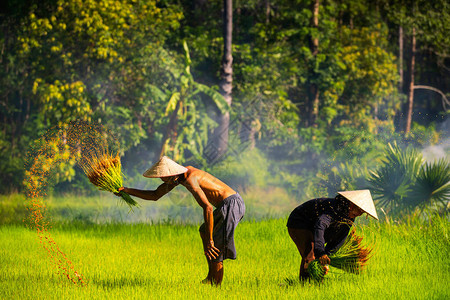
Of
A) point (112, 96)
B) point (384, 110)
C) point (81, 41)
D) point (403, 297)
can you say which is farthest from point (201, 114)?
point (403, 297)

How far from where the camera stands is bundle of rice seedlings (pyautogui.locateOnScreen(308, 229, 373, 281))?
7.23 m

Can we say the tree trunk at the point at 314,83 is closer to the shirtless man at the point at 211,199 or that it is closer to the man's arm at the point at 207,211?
the shirtless man at the point at 211,199

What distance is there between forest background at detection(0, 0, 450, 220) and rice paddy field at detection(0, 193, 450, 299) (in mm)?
3883

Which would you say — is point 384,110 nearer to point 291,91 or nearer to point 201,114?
point 291,91

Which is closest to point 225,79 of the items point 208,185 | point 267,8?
point 267,8

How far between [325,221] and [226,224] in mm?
1073

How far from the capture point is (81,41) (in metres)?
18.7

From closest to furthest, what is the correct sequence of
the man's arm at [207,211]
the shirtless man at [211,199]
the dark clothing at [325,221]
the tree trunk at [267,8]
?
the dark clothing at [325,221], the man's arm at [207,211], the shirtless man at [211,199], the tree trunk at [267,8]

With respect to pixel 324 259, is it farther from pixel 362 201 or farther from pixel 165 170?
pixel 165 170

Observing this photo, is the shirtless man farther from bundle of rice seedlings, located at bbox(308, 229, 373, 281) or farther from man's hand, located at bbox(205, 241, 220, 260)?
bundle of rice seedlings, located at bbox(308, 229, 373, 281)

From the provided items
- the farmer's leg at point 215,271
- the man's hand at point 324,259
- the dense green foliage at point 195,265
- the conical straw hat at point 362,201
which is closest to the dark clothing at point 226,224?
the farmer's leg at point 215,271

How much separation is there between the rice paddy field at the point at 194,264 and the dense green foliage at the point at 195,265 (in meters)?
0.01

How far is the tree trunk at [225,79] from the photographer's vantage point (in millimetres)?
19094

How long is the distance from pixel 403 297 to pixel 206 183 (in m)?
2.32
